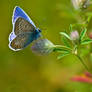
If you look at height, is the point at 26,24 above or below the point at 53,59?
above

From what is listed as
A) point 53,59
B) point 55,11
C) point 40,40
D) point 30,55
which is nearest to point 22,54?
point 30,55

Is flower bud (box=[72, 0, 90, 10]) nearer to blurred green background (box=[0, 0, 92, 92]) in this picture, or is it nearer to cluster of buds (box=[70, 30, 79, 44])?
cluster of buds (box=[70, 30, 79, 44])

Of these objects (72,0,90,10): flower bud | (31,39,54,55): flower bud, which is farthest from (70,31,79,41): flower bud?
(72,0,90,10): flower bud

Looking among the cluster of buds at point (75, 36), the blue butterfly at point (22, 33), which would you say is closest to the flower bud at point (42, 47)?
the blue butterfly at point (22, 33)

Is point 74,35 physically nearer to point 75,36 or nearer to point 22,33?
point 75,36

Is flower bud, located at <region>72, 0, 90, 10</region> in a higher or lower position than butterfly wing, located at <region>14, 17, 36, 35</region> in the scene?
lower

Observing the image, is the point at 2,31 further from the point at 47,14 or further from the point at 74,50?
the point at 74,50

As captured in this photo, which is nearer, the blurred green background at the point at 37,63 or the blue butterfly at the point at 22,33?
the blue butterfly at the point at 22,33

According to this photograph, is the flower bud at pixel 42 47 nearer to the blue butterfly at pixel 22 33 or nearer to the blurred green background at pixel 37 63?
the blue butterfly at pixel 22 33
